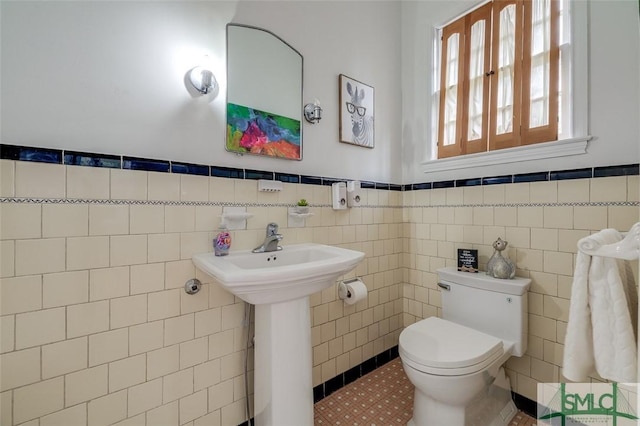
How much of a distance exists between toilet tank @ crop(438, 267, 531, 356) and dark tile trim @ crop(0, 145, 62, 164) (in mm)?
1942

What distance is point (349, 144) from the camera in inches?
72.3

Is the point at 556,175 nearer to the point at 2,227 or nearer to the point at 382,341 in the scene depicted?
the point at 382,341

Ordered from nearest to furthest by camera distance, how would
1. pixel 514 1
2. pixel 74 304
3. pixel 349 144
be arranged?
pixel 74 304 → pixel 514 1 → pixel 349 144

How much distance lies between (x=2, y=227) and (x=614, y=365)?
176 centimetres

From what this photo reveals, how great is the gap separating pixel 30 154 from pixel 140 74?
0.48 m

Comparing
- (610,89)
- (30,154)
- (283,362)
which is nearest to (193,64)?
(30,154)

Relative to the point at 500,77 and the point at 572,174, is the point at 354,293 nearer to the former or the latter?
the point at 572,174

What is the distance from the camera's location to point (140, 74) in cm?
110

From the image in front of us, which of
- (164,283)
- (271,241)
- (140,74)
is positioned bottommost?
(164,283)

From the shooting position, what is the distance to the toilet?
3.92ft

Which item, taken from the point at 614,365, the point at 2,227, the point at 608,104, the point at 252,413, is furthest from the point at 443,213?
the point at 2,227

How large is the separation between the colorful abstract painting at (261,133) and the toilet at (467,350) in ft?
3.86

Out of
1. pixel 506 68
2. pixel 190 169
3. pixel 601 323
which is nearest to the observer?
pixel 601 323

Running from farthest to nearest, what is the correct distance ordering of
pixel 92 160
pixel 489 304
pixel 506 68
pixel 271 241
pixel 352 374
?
pixel 352 374, pixel 506 68, pixel 489 304, pixel 271 241, pixel 92 160
